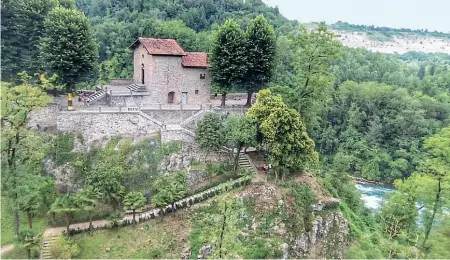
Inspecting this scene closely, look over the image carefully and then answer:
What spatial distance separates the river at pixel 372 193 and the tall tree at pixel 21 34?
136 feet

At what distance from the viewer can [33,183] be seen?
28.2m

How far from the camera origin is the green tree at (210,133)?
35.5 metres

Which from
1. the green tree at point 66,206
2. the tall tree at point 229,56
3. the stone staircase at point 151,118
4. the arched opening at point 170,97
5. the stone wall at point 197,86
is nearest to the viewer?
the green tree at point 66,206

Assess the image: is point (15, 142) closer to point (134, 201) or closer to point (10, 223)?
point (10, 223)

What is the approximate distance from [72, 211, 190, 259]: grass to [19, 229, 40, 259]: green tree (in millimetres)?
2846

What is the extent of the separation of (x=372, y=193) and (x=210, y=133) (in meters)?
34.2

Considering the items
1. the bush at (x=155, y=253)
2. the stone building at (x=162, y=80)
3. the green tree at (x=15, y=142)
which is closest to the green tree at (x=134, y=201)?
the bush at (x=155, y=253)

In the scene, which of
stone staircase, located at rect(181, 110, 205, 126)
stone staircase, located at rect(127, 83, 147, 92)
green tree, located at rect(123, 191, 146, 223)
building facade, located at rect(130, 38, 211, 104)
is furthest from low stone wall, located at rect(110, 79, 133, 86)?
green tree, located at rect(123, 191, 146, 223)

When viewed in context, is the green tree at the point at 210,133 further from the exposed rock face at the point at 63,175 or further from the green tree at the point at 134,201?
the exposed rock face at the point at 63,175

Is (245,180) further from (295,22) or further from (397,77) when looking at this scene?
(295,22)

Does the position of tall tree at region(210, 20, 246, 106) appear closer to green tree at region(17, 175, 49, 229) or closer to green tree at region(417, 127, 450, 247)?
green tree at region(417, 127, 450, 247)

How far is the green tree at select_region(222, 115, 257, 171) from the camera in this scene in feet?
113

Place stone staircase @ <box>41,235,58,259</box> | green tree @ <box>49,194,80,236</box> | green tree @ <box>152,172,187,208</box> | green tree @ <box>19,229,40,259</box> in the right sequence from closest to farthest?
green tree @ <box>19,229,40,259</box> → stone staircase @ <box>41,235,58,259</box> → green tree @ <box>49,194,80,236</box> → green tree @ <box>152,172,187,208</box>

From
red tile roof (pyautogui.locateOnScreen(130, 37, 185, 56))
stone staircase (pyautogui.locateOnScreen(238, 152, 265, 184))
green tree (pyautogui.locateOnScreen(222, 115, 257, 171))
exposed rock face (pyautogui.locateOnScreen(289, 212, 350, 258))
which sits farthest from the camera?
red tile roof (pyautogui.locateOnScreen(130, 37, 185, 56))
